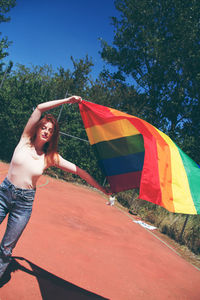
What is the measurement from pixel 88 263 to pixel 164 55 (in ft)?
64.6

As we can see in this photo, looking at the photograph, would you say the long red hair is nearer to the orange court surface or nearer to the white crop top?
the white crop top

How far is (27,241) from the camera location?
4547mm

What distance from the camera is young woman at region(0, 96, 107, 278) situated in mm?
2484

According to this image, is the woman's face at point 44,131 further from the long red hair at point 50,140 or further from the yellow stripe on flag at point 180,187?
the yellow stripe on flag at point 180,187

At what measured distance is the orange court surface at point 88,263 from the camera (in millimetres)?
3527

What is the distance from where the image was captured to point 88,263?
4.58m

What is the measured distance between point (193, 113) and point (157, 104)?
357 cm

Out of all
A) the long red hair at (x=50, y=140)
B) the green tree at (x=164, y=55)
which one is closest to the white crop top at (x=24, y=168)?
the long red hair at (x=50, y=140)

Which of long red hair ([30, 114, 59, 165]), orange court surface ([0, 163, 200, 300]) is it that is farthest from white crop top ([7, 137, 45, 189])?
orange court surface ([0, 163, 200, 300])

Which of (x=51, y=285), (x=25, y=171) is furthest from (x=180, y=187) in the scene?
(x=51, y=285)

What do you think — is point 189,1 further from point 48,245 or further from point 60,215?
point 48,245

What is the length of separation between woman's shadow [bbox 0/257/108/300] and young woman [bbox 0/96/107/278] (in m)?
0.97

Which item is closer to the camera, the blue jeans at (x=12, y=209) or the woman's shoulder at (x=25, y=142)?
the blue jeans at (x=12, y=209)

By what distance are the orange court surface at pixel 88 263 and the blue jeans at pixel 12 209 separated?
75 centimetres
